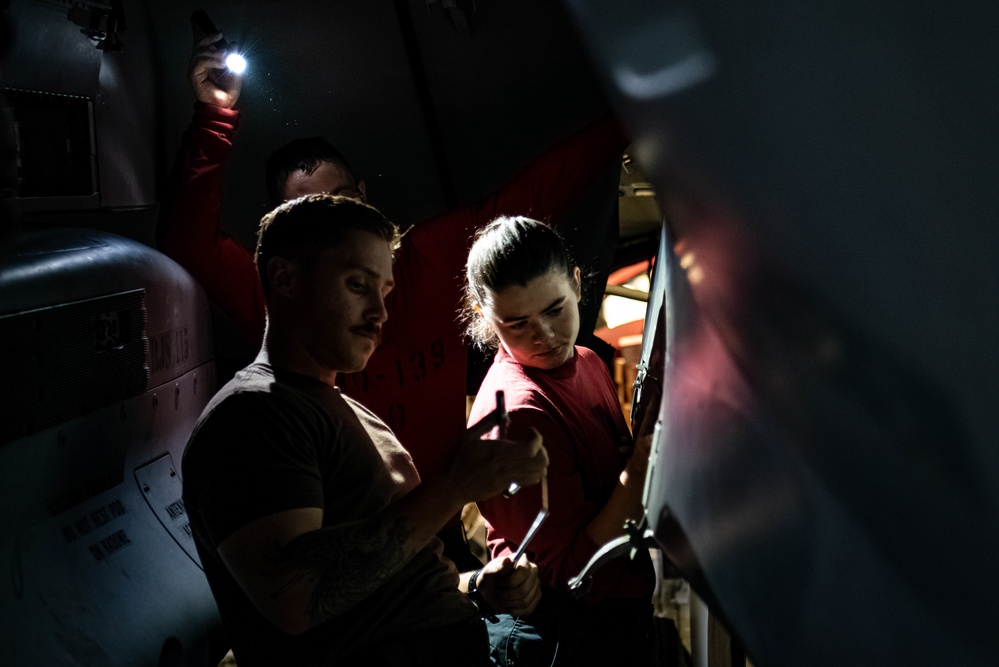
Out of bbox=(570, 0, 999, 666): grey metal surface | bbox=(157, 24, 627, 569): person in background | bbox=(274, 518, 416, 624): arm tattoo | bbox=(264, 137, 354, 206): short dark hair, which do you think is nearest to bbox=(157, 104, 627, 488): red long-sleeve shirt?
bbox=(157, 24, 627, 569): person in background

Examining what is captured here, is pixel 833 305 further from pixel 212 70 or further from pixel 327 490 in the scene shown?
pixel 212 70

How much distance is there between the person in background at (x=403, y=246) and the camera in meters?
2.09

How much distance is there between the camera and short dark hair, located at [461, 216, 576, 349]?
1.56 meters

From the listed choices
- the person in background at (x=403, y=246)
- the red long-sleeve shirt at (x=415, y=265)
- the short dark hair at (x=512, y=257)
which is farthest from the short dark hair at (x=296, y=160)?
the short dark hair at (x=512, y=257)

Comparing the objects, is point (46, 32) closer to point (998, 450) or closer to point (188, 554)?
point (188, 554)

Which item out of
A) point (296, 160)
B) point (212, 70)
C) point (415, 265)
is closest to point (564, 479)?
point (415, 265)

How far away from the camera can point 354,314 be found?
4.09ft

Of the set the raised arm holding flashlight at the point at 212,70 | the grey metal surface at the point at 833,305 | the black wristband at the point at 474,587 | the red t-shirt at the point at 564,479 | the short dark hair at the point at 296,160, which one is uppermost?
the raised arm holding flashlight at the point at 212,70

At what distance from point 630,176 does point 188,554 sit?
178cm

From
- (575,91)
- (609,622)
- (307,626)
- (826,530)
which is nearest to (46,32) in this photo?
(575,91)

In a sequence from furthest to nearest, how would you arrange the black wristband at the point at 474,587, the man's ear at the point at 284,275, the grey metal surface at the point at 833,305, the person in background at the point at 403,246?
1. the person in background at the point at 403,246
2. the black wristband at the point at 474,587
3. the man's ear at the point at 284,275
4. the grey metal surface at the point at 833,305

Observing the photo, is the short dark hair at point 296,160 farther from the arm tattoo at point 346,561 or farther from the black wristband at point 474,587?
the arm tattoo at point 346,561

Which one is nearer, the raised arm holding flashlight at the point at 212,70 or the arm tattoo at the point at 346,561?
the arm tattoo at the point at 346,561

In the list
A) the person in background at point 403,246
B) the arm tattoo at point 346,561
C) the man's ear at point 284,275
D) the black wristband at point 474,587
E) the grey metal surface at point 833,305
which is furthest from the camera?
the person in background at point 403,246
